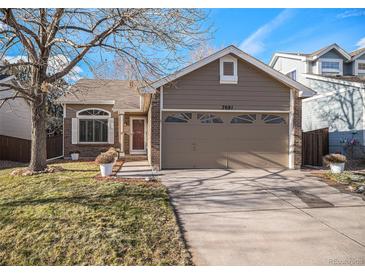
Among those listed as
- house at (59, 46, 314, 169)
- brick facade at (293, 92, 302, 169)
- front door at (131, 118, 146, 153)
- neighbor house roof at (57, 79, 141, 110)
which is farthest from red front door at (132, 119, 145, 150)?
brick facade at (293, 92, 302, 169)

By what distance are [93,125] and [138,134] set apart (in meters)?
2.78

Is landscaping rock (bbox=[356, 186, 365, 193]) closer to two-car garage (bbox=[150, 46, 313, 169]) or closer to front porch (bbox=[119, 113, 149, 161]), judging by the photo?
two-car garage (bbox=[150, 46, 313, 169])

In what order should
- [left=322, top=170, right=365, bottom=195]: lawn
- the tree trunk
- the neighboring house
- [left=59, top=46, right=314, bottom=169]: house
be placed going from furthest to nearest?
1. the neighboring house
2. [left=59, top=46, right=314, bottom=169]: house
3. the tree trunk
4. [left=322, top=170, right=365, bottom=195]: lawn

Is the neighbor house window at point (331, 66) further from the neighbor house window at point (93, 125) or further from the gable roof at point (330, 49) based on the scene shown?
the neighbor house window at point (93, 125)

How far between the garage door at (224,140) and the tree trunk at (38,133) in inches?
181

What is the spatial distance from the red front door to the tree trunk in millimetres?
6559

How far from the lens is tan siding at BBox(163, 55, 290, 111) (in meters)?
10.0

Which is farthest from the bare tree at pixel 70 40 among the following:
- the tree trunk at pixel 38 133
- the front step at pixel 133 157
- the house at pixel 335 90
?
the house at pixel 335 90

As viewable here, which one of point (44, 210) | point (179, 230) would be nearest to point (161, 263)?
point (179, 230)

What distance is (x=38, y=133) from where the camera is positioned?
944 cm

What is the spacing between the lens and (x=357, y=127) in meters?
13.6

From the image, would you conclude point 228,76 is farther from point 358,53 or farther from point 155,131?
point 358,53

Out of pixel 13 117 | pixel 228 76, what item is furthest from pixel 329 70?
pixel 13 117

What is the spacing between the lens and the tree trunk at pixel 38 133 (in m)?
9.30
